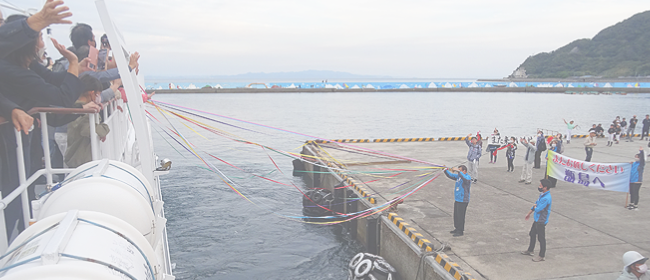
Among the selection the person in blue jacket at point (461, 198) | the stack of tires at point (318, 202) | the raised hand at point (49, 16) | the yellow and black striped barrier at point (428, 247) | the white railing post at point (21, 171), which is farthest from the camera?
the stack of tires at point (318, 202)

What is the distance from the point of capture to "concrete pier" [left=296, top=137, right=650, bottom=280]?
802cm

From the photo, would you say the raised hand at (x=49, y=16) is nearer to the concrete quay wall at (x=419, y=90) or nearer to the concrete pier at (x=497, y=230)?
the concrete pier at (x=497, y=230)

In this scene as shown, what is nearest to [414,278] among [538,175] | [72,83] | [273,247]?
[273,247]

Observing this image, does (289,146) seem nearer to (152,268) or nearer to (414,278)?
(414,278)

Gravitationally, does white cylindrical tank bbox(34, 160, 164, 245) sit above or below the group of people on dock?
above

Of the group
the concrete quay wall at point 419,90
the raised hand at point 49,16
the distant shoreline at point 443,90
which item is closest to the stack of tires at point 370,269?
the raised hand at point 49,16

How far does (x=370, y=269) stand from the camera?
8984 millimetres

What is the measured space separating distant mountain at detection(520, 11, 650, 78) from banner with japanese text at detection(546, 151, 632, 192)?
6870 inches

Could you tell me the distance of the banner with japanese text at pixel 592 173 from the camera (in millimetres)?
11961

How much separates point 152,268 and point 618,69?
199m

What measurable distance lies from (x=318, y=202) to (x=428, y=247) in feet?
22.1

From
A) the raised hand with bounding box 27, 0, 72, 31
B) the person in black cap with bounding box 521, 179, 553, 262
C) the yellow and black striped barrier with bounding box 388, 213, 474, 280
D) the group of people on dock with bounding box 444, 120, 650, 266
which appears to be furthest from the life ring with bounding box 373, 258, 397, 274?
the raised hand with bounding box 27, 0, 72, 31

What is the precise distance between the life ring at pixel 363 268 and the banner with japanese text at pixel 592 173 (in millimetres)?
8005

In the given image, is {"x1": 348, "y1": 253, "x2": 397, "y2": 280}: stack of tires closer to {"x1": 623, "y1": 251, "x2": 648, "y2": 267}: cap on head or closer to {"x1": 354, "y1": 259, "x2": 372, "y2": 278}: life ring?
{"x1": 354, "y1": 259, "x2": 372, "y2": 278}: life ring
